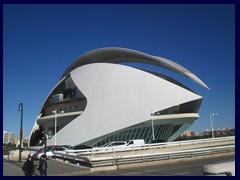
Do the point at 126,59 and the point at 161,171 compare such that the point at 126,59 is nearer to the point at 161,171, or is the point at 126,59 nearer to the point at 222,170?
the point at 161,171

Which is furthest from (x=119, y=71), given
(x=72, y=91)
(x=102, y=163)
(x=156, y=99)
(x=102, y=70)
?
(x=102, y=163)

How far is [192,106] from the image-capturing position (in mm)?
41562

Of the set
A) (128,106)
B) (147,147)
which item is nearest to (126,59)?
(128,106)

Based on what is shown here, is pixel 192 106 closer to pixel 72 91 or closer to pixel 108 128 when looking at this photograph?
pixel 108 128

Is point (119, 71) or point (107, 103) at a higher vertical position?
point (119, 71)

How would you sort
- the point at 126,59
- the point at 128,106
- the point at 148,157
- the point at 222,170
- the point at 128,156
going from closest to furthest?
the point at 222,170 < the point at 128,156 < the point at 148,157 < the point at 128,106 < the point at 126,59

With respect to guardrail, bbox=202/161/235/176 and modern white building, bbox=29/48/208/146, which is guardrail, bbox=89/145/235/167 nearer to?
guardrail, bbox=202/161/235/176

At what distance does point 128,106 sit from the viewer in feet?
125

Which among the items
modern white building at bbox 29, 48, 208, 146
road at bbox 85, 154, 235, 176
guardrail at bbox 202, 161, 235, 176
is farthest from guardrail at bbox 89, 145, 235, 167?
modern white building at bbox 29, 48, 208, 146

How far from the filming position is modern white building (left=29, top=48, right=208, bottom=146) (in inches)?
1447

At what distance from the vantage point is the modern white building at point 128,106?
36750 mm

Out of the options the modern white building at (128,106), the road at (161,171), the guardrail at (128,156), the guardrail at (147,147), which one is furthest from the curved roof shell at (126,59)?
the road at (161,171)

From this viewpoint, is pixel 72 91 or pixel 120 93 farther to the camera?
pixel 72 91

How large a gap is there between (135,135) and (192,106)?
10144 mm
